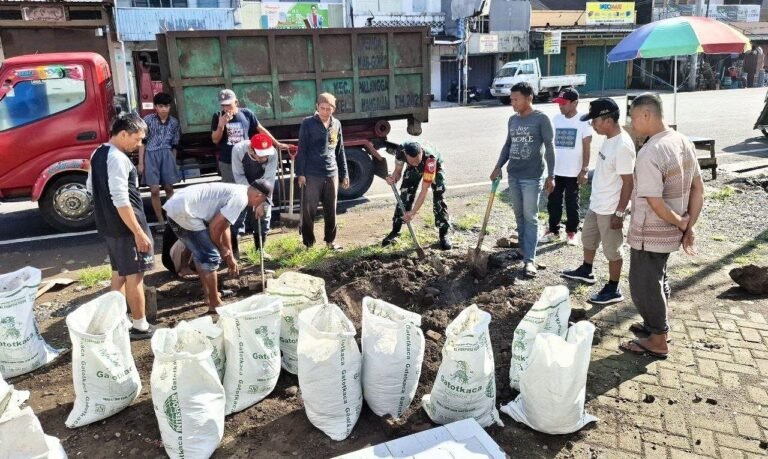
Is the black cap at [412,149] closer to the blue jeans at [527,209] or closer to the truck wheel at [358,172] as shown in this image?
the blue jeans at [527,209]

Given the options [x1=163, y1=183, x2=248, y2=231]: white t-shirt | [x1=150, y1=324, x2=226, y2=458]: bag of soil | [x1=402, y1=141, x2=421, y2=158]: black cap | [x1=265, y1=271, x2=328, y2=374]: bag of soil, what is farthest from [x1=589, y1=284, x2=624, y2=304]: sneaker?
[x1=150, y1=324, x2=226, y2=458]: bag of soil

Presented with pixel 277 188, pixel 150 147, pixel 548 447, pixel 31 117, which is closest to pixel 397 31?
pixel 277 188

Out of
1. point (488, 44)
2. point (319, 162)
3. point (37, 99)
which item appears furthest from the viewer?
point (488, 44)

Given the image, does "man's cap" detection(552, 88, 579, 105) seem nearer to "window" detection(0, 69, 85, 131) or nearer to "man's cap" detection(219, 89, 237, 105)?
"man's cap" detection(219, 89, 237, 105)

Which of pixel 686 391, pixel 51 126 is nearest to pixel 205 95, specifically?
pixel 51 126

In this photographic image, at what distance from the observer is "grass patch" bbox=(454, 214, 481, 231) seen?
6758 millimetres

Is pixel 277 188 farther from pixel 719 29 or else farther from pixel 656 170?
pixel 719 29

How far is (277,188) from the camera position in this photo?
7656 millimetres

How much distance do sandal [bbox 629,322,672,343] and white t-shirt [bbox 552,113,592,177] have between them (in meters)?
1.99

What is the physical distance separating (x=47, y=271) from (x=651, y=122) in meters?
5.69

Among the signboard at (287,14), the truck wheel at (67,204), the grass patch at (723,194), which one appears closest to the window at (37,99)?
the truck wheel at (67,204)

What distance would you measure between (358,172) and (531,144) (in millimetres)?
3542

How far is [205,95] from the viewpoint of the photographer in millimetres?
6996

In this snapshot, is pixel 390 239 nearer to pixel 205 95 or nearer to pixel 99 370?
pixel 205 95
